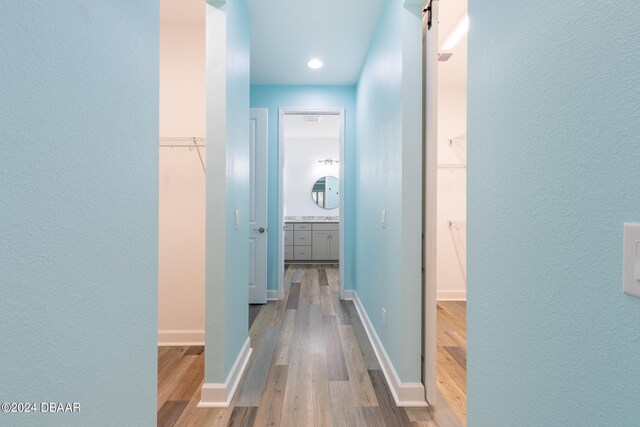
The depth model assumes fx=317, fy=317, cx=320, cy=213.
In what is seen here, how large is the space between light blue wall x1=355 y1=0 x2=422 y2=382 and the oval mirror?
4.62 m

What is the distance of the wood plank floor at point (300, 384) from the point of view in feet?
5.73

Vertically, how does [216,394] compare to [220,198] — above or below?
below

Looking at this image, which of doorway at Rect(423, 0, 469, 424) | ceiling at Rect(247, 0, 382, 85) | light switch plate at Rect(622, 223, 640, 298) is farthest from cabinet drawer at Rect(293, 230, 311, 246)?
light switch plate at Rect(622, 223, 640, 298)

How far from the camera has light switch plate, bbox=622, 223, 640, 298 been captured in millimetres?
507

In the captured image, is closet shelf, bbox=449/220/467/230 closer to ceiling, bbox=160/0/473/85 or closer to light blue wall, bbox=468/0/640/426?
ceiling, bbox=160/0/473/85

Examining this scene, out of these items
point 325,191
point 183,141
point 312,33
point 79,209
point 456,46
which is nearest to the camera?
point 79,209

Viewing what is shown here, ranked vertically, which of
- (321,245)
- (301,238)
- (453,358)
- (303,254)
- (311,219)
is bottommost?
(453,358)

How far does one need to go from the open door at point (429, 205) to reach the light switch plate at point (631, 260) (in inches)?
52.8

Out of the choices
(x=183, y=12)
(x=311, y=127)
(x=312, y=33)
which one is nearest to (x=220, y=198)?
(x=183, y=12)

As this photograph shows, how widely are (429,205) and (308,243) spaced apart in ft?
16.3

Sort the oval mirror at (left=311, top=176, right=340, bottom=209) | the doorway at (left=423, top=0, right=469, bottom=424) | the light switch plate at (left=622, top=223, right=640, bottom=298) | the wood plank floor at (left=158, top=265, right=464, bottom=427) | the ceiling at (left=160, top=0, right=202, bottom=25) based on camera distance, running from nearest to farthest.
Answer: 1. the light switch plate at (left=622, top=223, right=640, bottom=298)
2. the wood plank floor at (left=158, top=265, right=464, bottom=427)
3. the doorway at (left=423, top=0, right=469, bottom=424)
4. the ceiling at (left=160, top=0, right=202, bottom=25)
5. the oval mirror at (left=311, top=176, right=340, bottom=209)

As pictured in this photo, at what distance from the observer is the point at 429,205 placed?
1.88m

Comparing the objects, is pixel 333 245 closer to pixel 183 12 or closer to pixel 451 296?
pixel 451 296

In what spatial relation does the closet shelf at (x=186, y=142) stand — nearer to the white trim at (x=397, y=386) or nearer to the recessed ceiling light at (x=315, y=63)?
the recessed ceiling light at (x=315, y=63)
